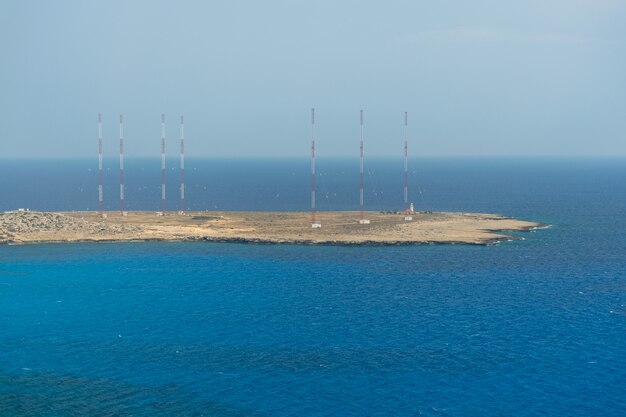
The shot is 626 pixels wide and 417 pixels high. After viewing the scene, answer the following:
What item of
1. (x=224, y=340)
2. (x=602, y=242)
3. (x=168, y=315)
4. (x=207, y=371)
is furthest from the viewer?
(x=602, y=242)

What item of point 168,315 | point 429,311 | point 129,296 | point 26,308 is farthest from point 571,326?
point 26,308

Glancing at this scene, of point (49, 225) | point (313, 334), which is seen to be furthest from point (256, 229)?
point (313, 334)

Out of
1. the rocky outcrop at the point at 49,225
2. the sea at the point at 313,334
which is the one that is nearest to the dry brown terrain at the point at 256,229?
the rocky outcrop at the point at 49,225

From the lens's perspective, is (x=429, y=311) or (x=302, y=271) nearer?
(x=429, y=311)

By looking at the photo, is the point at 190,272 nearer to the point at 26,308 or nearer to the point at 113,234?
the point at 26,308

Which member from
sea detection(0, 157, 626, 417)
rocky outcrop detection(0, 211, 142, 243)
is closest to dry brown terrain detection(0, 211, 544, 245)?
rocky outcrop detection(0, 211, 142, 243)

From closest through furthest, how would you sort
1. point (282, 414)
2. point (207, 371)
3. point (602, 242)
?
point (282, 414) < point (207, 371) < point (602, 242)
